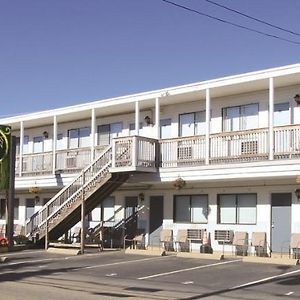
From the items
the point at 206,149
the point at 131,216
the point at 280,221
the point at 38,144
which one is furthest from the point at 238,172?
the point at 38,144

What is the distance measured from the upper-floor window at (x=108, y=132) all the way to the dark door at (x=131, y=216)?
328 cm

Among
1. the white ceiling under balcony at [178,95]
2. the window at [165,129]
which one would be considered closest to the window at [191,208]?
the window at [165,129]

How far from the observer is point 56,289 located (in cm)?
1363

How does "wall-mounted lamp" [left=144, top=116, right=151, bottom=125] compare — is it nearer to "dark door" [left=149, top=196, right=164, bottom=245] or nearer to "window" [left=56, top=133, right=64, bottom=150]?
"dark door" [left=149, top=196, right=164, bottom=245]

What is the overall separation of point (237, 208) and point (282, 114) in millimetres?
4046

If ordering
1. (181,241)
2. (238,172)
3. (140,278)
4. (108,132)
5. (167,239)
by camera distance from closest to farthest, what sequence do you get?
(140,278) → (238,172) → (181,241) → (167,239) → (108,132)

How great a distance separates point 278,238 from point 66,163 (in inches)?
417

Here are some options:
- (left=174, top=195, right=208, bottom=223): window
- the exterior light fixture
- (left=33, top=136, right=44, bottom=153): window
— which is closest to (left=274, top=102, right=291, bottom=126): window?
the exterior light fixture

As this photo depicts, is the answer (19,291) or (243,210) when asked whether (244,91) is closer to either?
(243,210)

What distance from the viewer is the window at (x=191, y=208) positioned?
2417 centimetres

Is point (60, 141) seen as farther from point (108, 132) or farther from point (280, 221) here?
point (280, 221)

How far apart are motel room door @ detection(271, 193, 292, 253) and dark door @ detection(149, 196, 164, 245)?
17.7ft

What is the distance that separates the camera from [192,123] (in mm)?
25297

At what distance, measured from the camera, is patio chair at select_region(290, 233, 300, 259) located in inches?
805
